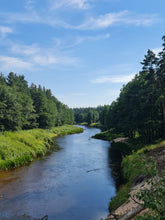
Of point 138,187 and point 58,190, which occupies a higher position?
point 138,187

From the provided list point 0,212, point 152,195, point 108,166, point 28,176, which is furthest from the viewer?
point 108,166

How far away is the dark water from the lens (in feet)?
47.5

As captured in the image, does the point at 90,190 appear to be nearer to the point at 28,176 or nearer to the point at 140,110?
the point at 28,176

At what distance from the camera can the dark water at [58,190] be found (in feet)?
47.5

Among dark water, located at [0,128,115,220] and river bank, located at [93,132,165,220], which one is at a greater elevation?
river bank, located at [93,132,165,220]

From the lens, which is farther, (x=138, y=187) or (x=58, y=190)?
(x=58, y=190)

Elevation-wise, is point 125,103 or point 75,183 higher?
point 125,103

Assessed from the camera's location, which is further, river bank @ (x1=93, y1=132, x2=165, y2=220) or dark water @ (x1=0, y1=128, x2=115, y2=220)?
dark water @ (x1=0, y1=128, x2=115, y2=220)

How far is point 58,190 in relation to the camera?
18.7 metres

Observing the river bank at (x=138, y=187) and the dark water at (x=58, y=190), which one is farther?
the dark water at (x=58, y=190)

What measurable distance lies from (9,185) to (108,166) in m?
13.8

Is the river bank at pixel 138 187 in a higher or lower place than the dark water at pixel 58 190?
higher

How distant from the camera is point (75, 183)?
20766mm

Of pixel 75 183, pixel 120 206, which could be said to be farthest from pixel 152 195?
pixel 75 183
